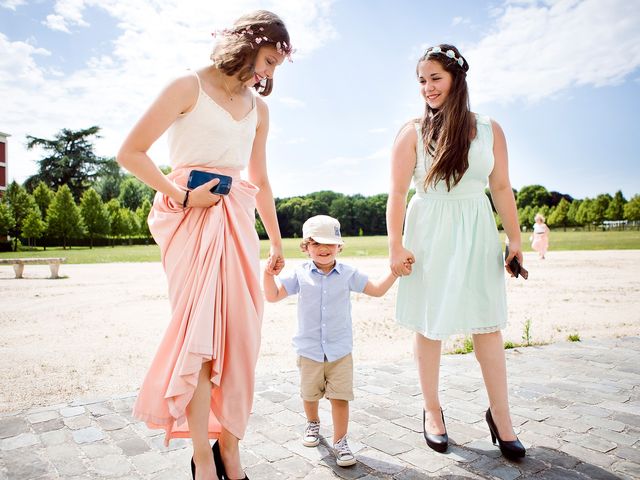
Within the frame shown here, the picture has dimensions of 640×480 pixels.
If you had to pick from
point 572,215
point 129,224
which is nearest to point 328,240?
point 129,224

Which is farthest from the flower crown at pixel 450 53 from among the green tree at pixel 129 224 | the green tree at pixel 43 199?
the green tree at pixel 129 224

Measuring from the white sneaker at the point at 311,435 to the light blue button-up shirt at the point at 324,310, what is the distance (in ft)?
1.65

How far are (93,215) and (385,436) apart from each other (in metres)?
54.2

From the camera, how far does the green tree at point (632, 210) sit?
88250mm

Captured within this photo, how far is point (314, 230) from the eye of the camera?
11.0 feet

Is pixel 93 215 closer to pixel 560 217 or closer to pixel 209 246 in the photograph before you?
pixel 209 246

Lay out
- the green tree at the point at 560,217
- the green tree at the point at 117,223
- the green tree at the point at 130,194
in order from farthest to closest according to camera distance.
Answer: the green tree at the point at 560,217, the green tree at the point at 130,194, the green tree at the point at 117,223

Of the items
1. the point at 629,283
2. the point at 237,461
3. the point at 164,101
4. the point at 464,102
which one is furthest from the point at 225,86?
the point at 629,283

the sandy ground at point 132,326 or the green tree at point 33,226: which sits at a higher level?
the green tree at point 33,226

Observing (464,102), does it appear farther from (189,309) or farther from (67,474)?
(67,474)

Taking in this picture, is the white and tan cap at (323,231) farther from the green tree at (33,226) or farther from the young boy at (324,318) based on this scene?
the green tree at (33,226)

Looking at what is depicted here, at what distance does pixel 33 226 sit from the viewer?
4559 cm

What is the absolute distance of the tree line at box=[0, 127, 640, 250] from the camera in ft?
157

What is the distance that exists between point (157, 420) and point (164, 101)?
151cm
